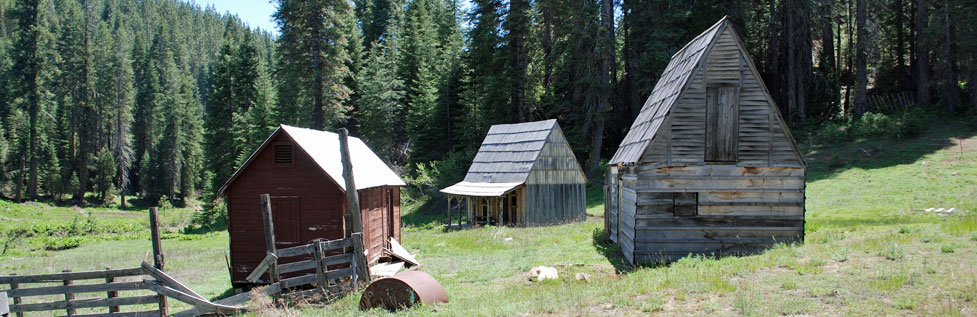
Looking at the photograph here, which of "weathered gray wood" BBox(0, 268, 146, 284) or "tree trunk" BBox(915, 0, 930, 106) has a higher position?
"tree trunk" BBox(915, 0, 930, 106)

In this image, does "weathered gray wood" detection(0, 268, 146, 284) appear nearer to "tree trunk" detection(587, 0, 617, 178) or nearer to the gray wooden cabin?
the gray wooden cabin

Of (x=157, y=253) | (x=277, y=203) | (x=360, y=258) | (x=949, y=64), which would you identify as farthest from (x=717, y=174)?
(x=949, y=64)

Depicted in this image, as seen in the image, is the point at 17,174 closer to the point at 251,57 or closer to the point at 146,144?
the point at 146,144

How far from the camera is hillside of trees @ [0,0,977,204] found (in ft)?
116

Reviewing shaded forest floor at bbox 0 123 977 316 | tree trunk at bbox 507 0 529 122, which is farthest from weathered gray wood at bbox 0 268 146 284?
tree trunk at bbox 507 0 529 122

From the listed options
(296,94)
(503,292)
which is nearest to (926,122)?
(503,292)

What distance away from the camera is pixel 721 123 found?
13.9 meters

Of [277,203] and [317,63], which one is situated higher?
[317,63]

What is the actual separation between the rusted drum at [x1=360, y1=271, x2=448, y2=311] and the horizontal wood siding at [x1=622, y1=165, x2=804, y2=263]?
606 centimetres

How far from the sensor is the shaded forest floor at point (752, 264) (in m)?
8.52

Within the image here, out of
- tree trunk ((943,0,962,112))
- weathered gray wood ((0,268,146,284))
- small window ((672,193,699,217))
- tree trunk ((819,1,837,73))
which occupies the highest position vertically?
tree trunk ((819,1,837,73))

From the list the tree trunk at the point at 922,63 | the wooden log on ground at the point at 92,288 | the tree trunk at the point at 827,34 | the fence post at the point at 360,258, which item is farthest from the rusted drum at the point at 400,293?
the tree trunk at the point at 922,63

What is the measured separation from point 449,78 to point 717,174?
117 feet

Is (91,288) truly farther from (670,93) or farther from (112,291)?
(670,93)
